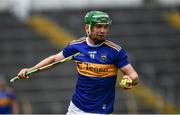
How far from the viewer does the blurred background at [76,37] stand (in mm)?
16938

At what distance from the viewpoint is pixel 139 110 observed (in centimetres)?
1658

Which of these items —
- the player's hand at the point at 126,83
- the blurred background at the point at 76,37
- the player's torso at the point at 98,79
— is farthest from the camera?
the blurred background at the point at 76,37

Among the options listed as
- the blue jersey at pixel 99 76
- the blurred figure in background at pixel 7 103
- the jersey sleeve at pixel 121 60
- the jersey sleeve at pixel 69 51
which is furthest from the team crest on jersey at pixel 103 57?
the blurred figure in background at pixel 7 103

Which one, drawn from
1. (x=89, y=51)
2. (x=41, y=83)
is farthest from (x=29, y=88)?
(x=89, y=51)

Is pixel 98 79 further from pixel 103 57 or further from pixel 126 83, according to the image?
pixel 126 83

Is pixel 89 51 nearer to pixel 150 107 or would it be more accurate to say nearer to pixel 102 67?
pixel 102 67

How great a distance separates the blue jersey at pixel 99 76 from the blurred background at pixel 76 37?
8.97 m

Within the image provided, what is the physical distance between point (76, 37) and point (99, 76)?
36.0 ft

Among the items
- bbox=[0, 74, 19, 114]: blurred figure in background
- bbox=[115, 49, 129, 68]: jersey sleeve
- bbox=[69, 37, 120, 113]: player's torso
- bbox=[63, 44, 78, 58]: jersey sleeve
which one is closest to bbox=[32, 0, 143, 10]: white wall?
bbox=[0, 74, 19, 114]: blurred figure in background

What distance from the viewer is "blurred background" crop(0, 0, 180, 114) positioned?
16938 millimetres

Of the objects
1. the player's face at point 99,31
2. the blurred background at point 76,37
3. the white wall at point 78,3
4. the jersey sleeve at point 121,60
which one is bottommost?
the blurred background at point 76,37

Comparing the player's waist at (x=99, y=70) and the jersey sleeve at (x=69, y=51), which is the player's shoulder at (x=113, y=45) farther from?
the jersey sleeve at (x=69, y=51)

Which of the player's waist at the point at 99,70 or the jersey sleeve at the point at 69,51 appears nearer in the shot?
the player's waist at the point at 99,70

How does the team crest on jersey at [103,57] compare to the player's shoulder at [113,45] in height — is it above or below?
below
